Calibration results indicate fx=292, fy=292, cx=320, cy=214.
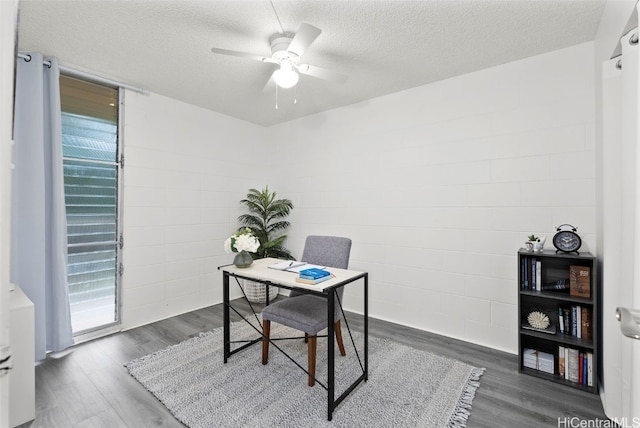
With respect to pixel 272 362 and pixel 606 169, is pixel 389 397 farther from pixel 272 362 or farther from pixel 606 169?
pixel 606 169

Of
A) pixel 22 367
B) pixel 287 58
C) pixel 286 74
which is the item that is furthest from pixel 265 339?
pixel 287 58

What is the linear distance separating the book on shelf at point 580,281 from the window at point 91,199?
406 cm

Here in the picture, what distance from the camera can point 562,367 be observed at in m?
2.14

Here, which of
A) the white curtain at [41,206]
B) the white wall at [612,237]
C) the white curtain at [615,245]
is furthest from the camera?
the white curtain at [41,206]

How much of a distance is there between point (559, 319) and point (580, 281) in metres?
0.34

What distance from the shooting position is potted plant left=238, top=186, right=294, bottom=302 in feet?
13.4

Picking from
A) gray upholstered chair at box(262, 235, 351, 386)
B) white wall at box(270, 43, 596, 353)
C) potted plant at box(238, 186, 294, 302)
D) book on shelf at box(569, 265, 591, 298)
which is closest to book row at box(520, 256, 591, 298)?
book on shelf at box(569, 265, 591, 298)

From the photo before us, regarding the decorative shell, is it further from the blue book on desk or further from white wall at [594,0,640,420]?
the blue book on desk

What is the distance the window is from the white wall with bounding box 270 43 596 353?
2362 millimetres

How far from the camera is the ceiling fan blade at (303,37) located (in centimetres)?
169

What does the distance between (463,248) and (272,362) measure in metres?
2.01

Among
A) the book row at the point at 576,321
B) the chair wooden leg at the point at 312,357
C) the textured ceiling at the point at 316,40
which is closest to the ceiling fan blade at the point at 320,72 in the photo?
the textured ceiling at the point at 316,40

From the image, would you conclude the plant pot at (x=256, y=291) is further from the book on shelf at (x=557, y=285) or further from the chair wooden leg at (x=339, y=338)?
the book on shelf at (x=557, y=285)

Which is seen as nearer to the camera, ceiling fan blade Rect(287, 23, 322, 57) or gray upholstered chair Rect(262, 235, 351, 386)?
ceiling fan blade Rect(287, 23, 322, 57)
